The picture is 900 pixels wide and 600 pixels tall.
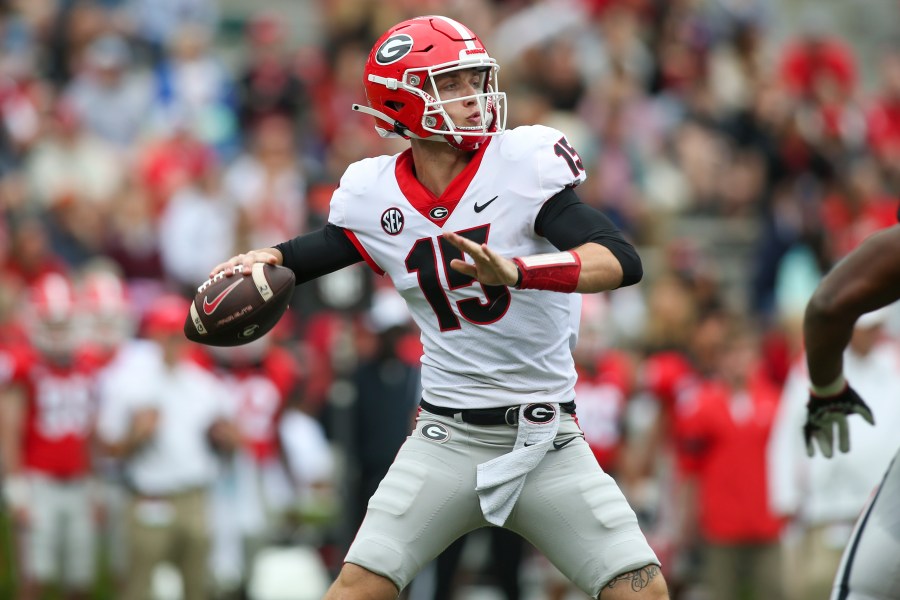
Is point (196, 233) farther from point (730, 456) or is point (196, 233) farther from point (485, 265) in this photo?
point (485, 265)

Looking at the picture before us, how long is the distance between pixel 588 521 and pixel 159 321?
16.2ft

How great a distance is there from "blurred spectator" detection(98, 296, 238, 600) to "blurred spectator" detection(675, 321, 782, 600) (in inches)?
107

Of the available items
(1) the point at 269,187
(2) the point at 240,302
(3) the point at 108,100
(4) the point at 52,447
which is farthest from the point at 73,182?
(2) the point at 240,302

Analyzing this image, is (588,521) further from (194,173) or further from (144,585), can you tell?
(194,173)

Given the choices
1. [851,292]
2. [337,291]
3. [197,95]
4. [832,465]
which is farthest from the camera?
[197,95]

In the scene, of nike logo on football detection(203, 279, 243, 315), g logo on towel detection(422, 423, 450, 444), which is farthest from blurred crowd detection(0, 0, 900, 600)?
nike logo on football detection(203, 279, 243, 315)

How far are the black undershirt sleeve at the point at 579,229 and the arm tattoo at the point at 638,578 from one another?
798 millimetres

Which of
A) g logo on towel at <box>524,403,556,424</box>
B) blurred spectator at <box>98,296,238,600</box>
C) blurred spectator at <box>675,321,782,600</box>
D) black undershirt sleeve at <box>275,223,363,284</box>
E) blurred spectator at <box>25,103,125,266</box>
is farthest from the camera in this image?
blurred spectator at <box>25,103,125,266</box>

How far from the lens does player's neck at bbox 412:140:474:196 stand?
4453 mm

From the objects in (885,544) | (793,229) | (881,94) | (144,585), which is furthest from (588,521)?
(881,94)

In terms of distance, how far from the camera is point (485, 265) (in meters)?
3.83

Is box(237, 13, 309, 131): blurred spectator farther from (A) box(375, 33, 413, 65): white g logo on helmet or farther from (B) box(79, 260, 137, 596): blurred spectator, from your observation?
(A) box(375, 33, 413, 65): white g logo on helmet

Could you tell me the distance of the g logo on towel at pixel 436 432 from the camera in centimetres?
440

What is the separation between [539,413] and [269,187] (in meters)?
6.51
